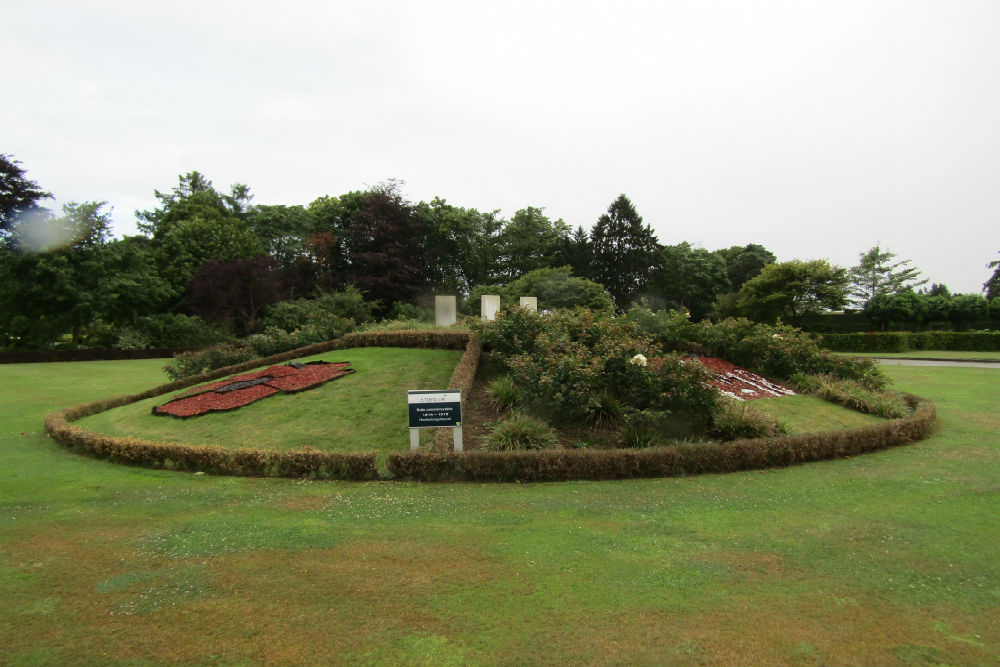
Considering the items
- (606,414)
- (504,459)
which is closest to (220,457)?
(504,459)

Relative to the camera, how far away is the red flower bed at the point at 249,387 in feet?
A: 34.3

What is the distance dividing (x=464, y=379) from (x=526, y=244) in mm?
31292

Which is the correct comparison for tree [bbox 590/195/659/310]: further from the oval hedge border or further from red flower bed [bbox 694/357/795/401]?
the oval hedge border

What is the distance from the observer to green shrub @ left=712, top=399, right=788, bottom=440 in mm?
8562

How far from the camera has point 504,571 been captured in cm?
426

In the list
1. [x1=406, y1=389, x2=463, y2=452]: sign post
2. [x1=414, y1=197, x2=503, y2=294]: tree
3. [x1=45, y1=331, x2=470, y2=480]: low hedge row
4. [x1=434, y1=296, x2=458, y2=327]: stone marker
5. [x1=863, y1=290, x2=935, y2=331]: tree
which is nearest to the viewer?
[x1=45, y1=331, x2=470, y2=480]: low hedge row

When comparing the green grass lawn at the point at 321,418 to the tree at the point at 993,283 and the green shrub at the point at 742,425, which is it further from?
the tree at the point at 993,283

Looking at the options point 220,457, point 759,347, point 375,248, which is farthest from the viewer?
point 375,248

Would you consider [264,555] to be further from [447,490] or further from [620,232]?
[620,232]

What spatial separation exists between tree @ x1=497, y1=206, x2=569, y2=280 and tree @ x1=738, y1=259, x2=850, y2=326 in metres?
13.8

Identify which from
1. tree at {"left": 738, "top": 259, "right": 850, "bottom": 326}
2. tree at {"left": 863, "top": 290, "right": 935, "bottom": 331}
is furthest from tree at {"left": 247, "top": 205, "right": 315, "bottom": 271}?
tree at {"left": 863, "top": 290, "right": 935, "bottom": 331}

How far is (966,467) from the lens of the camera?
7562 millimetres

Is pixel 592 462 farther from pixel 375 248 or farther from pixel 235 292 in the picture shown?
pixel 375 248

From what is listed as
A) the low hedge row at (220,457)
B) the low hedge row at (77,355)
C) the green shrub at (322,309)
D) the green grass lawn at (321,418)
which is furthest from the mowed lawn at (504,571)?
the low hedge row at (77,355)
